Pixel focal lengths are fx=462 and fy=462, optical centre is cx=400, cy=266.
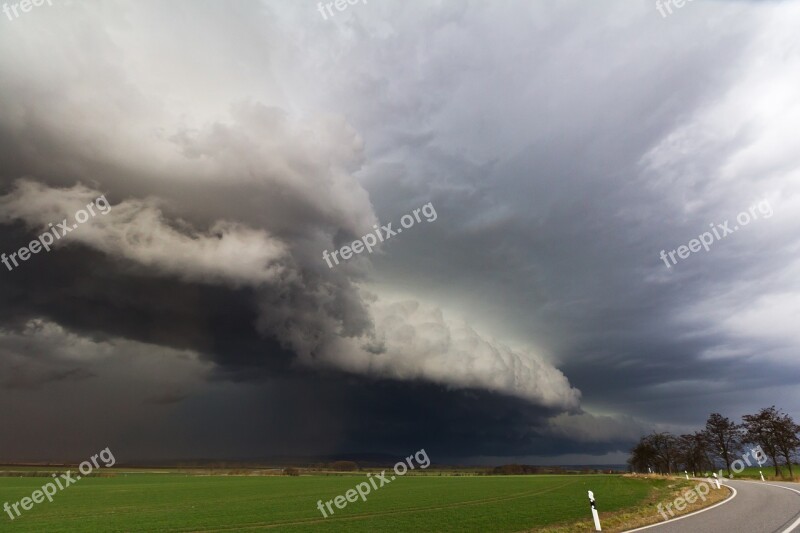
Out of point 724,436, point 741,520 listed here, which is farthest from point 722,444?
point 741,520

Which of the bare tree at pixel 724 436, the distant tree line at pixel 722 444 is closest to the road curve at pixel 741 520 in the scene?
the distant tree line at pixel 722 444

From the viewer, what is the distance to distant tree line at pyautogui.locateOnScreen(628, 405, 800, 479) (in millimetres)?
71125

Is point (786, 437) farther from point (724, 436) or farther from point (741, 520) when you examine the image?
point (741, 520)

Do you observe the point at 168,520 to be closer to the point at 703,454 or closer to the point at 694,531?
the point at 694,531

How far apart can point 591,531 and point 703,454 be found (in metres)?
113

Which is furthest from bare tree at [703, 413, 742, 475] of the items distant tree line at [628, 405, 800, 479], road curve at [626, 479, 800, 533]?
road curve at [626, 479, 800, 533]

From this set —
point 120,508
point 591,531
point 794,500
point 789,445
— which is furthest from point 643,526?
point 789,445

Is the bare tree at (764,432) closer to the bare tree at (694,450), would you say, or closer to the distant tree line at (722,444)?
the distant tree line at (722,444)

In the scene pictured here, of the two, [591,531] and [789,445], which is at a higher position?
[591,531]

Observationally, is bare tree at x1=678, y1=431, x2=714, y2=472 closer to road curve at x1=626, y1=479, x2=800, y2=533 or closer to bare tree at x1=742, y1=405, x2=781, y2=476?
bare tree at x1=742, y1=405, x2=781, y2=476

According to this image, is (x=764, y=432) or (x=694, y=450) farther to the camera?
(x=694, y=450)

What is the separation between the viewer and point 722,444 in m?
90.8

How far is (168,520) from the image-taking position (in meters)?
30.2

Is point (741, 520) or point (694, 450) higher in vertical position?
point (741, 520)
